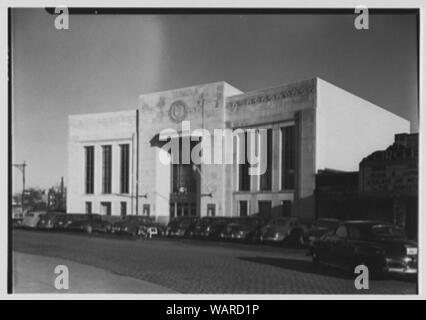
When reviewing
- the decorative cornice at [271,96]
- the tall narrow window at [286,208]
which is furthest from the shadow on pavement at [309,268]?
the decorative cornice at [271,96]

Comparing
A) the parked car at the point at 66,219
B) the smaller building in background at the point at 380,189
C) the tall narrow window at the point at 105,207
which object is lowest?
the parked car at the point at 66,219

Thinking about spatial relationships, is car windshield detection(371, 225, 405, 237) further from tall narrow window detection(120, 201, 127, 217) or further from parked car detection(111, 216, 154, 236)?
tall narrow window detection(120, 201, 127, 217)

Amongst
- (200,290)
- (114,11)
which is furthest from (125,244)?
(114,11)

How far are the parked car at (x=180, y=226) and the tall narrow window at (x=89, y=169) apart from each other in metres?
2.75

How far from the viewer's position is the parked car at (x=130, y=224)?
10.1 m

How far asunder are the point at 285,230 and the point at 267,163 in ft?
8.50

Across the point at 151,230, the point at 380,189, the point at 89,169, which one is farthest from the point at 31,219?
the point at 380,189

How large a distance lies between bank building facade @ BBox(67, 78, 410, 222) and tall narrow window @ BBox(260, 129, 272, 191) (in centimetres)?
3

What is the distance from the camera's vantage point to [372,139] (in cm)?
802

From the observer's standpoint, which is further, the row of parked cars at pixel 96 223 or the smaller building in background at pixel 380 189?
the row of parked cars at pixel 96 223

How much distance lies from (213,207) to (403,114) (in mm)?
5447

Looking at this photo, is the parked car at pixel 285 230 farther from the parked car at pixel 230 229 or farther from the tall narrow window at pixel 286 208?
the parked car at pixel 230 229

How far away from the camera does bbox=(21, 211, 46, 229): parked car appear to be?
8.25 m
